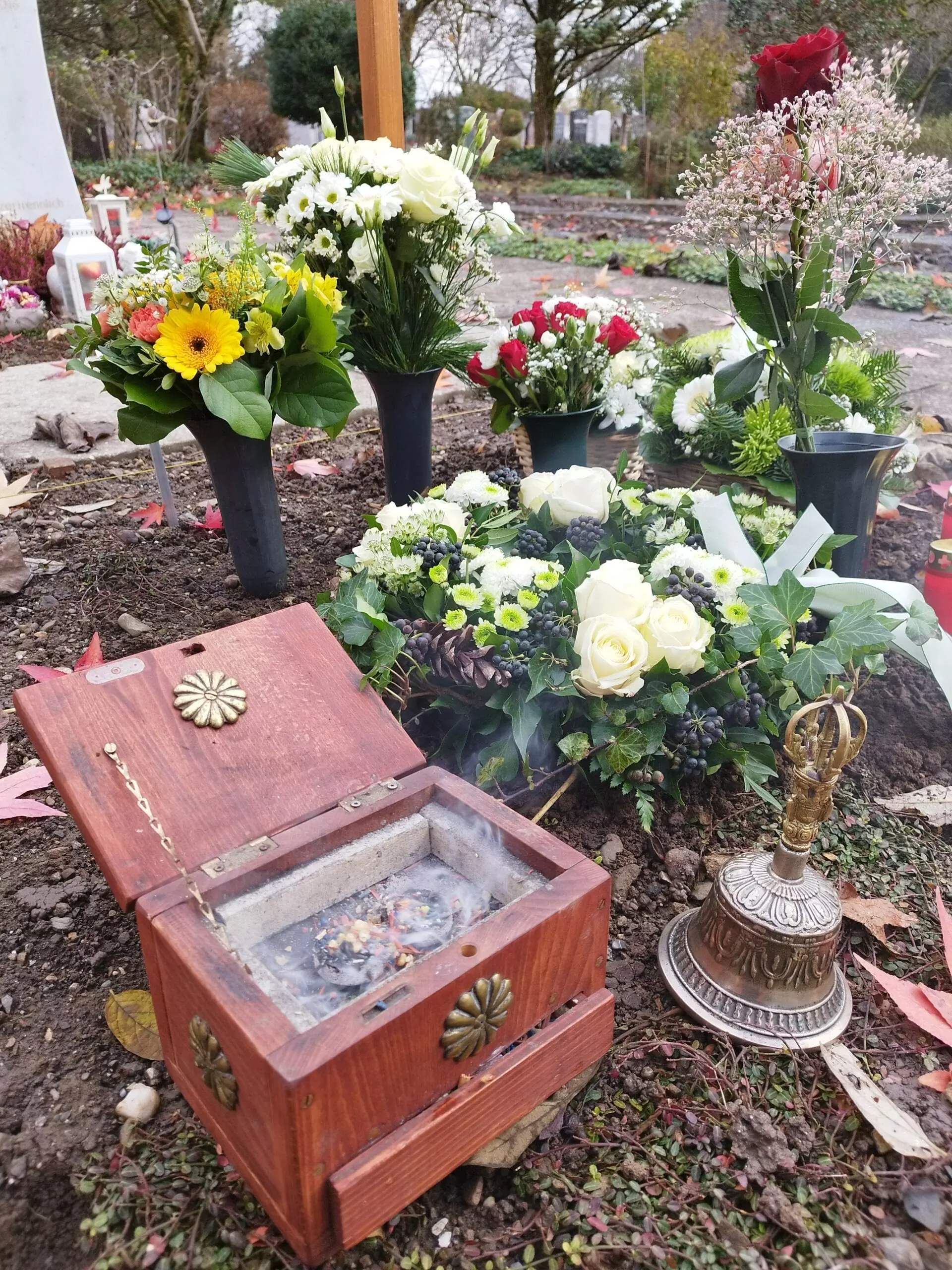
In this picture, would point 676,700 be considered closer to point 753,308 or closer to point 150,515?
point 753,308

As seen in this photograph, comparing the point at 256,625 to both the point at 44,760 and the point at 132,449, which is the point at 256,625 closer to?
the point at 44,760

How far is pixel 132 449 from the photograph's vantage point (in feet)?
11.6

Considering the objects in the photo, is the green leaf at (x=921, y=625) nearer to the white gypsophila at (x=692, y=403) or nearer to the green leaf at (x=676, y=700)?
the green leaf at (x=676, y=700)

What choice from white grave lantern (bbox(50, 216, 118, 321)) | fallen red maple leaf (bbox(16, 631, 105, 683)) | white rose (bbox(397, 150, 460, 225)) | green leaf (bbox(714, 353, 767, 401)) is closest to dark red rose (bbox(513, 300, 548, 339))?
white rose (bbox(397, 150, 460, 225))

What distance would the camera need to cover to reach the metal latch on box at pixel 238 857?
1.13m

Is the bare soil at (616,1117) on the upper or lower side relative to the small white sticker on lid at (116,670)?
lower

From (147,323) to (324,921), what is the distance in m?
1.44

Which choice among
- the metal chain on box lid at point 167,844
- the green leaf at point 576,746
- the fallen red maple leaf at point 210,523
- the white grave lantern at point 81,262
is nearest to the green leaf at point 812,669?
the green leaf at point 576,746

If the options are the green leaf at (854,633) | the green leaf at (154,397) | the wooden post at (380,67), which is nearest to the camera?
the green leaf at (854,633)

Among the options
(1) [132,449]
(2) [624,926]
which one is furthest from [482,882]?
(1) [132,449]

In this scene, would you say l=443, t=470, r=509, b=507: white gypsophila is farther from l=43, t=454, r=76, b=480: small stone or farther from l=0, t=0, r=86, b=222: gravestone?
l=0, t=0, r=86, b=222: gravestone

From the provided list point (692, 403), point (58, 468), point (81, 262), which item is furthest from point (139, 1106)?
point (81, 262)

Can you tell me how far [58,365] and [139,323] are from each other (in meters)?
3.15

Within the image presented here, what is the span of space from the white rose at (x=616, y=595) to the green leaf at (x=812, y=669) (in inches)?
10.5
